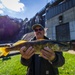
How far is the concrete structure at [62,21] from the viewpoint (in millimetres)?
28553

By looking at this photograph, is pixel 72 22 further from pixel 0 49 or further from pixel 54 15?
pixel 0 49

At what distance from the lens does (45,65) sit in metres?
4.05

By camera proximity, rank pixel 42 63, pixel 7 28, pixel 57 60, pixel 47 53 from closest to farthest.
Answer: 1. pixel 47 53
2. pixel 57 60
3. pixel 42 63
4. pixel 7 28

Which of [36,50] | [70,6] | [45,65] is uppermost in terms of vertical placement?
[70,6]

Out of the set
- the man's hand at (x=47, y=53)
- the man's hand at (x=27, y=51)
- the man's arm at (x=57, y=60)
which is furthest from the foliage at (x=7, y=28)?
the man's hand at (x=47, y=53)

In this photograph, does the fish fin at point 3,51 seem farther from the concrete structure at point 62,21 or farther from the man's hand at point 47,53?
the concrete structure at point 62,21

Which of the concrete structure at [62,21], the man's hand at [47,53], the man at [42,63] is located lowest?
the man at [42,63]

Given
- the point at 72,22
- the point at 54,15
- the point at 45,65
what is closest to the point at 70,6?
the point at 72,22

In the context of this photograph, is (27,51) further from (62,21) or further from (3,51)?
(62,21)

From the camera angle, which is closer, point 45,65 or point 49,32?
point 45,65

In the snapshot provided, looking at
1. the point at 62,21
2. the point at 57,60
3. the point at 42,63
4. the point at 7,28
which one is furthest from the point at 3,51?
the point at 7,28

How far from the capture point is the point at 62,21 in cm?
3144

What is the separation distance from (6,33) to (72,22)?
50078 millimetres

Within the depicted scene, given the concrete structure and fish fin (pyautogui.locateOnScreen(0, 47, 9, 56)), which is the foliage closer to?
the concrete structure
